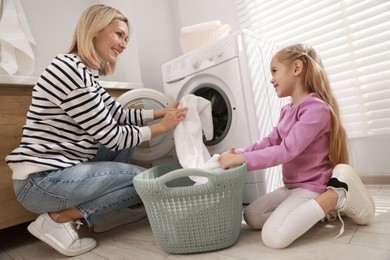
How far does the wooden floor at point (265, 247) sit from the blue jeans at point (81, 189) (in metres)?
0.16

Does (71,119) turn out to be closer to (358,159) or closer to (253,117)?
(253,117)

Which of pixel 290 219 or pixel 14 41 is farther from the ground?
pixel 14 41

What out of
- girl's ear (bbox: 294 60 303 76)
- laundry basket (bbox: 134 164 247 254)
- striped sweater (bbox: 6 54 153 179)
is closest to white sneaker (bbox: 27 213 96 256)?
striped sweater (bbox: 6 54 153 179)

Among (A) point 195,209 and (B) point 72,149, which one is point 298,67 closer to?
(A) point 195,209

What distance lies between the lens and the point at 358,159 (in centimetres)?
159

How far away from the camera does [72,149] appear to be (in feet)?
3.70

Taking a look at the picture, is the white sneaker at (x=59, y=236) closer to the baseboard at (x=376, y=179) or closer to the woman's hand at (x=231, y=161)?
the woman's hand at (x=231, y=161)

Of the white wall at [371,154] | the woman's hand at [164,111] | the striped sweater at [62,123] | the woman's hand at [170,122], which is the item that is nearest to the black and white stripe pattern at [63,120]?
the striped sweater at [62,123]

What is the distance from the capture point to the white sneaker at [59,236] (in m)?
1.10

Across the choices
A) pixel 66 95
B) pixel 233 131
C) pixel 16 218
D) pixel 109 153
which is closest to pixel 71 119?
pixel 66 95

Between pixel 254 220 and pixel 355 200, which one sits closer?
pixel 355 200

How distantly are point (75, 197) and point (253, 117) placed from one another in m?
0.82

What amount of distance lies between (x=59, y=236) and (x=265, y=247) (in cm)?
76

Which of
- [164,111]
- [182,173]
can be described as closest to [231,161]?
[182,173]
